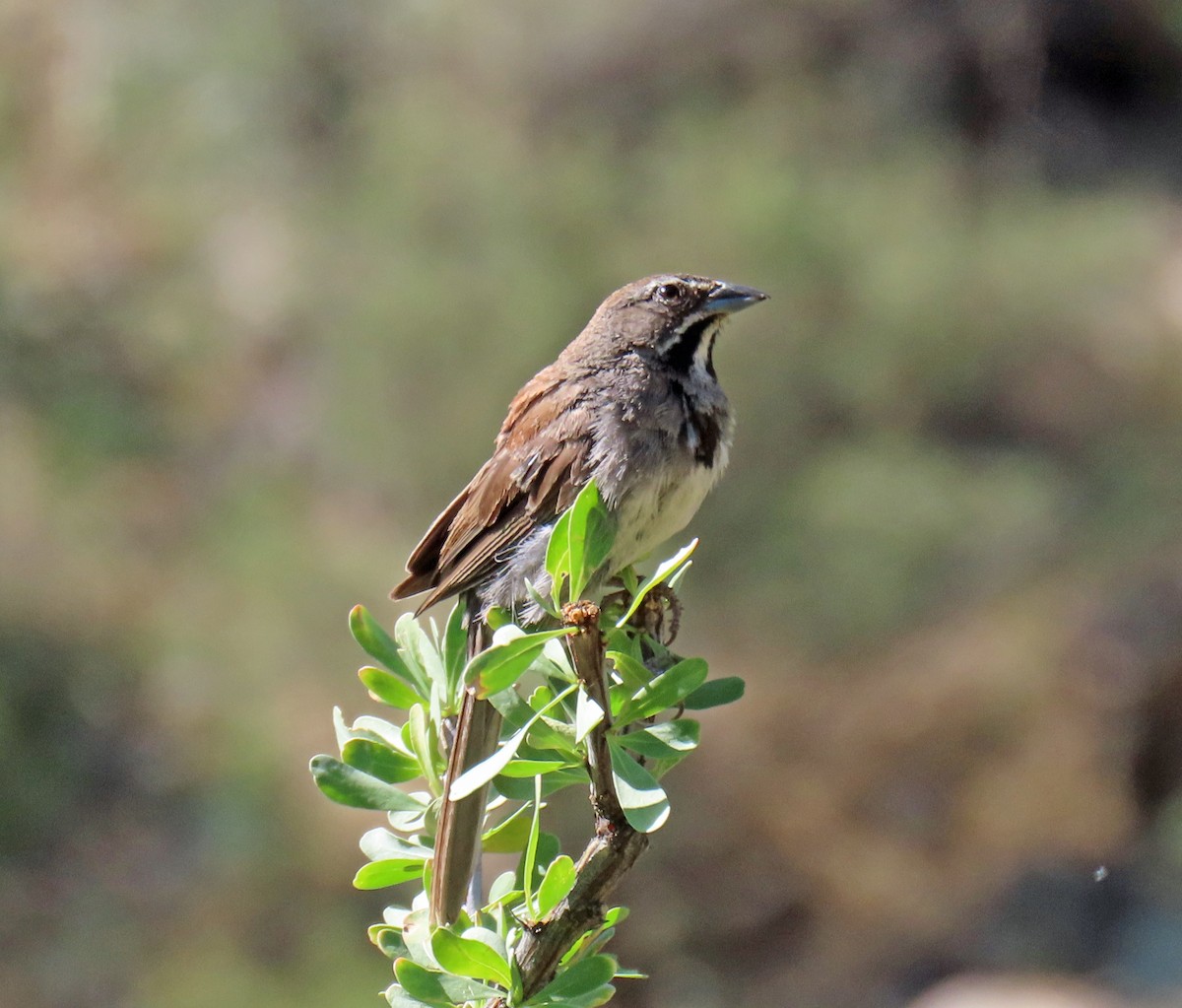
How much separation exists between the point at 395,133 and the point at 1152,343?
6520mm

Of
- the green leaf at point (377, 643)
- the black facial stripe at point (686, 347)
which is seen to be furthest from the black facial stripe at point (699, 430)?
the green leaf at point (377, 643)

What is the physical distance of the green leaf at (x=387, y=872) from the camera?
1.66 metres

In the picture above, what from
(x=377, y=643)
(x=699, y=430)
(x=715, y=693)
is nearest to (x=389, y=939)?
(x=377, y=643)

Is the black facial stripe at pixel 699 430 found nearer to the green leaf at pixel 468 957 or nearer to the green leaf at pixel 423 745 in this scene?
the green leaf at pixel 423 745

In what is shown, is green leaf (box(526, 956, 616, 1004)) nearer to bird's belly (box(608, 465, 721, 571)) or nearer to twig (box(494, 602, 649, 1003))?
twig (box(494, 602, 649, 1003))

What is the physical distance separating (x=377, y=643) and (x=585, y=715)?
468mm

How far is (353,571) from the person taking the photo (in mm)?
8461

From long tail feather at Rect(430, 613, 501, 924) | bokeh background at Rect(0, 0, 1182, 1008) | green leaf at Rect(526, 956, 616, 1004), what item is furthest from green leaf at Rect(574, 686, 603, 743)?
bokeh background at Rect(0, 0, 1182, 1008)

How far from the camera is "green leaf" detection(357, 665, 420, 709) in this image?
1830mm

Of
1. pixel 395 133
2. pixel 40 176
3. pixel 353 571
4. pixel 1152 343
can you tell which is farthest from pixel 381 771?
pixel 40 176

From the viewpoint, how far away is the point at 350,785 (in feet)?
5.62

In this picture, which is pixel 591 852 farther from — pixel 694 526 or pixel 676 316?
pixel 694 526

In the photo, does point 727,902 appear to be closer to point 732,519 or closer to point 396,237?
point 732,519

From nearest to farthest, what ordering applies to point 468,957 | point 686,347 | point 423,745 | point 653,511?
1. point 468,957
2. point 423,745
3. point 653,511
4. point 686,347
